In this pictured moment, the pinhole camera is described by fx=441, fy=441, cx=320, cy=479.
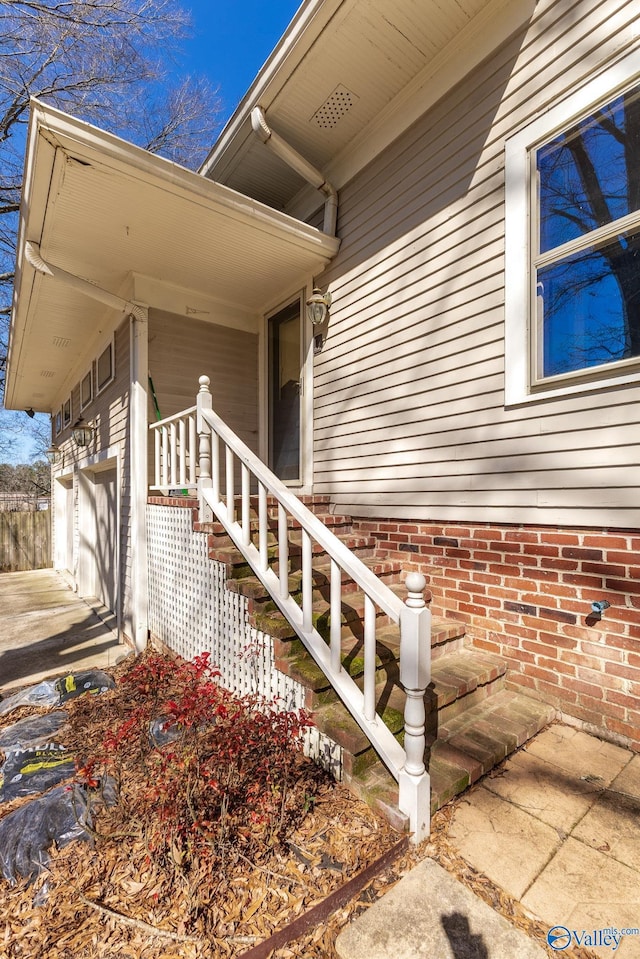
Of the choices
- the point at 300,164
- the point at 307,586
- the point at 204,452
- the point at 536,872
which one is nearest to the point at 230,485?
the point at 204,452

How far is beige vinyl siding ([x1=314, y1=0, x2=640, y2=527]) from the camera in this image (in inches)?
91.5

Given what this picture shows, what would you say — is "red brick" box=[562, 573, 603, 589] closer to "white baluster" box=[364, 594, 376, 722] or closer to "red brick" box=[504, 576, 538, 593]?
"red brick" box=[504, 576, 538, 593]

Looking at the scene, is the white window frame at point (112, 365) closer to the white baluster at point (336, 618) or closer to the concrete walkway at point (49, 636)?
the concrete walkway at point (49, 636)

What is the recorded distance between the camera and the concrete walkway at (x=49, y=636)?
4113 millimetres

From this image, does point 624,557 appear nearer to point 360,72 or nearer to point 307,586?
point 307,586

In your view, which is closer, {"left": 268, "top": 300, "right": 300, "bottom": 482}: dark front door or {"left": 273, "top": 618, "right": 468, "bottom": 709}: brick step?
{"left": 273, "top": 618, "right": 468, "bottom": 709}: brick step

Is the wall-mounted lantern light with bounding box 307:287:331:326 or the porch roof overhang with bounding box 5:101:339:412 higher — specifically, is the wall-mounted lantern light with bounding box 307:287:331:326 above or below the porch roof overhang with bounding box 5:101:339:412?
below

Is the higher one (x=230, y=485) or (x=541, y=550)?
(x=230, y=485)

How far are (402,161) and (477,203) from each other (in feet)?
3.30

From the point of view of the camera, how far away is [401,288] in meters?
3.44

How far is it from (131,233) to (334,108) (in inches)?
77.0

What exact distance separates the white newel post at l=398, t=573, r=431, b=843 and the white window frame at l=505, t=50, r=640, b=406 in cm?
148

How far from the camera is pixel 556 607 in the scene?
2.44 metres

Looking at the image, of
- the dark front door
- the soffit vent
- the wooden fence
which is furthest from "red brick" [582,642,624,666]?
the wooden fence
